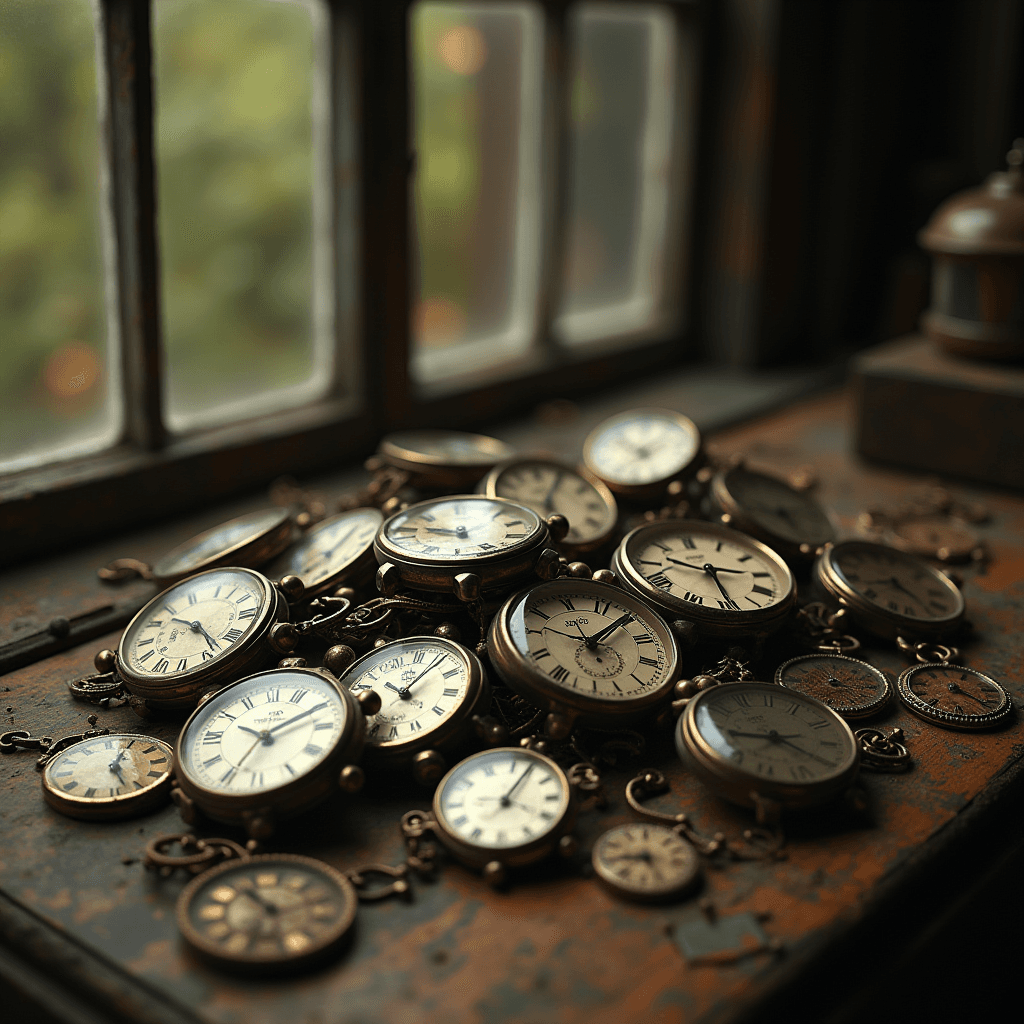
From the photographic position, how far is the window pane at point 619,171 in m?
4.11

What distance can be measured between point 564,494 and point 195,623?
2.93 ft

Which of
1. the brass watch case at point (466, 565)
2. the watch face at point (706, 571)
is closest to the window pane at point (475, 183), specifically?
the watch face at point (706, 571)

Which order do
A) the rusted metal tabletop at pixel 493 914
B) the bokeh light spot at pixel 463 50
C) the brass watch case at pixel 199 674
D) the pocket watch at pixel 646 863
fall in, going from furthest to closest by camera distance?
the bokeh light spot at pixel 463 50 < the brass watch case at pixel 199 674 < the pocket watch at pixel 646 863 < the rusted metal tabletop at pixel 493 914

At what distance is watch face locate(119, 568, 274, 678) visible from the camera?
211cm

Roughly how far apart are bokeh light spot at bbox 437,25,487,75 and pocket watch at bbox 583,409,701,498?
4.28ft

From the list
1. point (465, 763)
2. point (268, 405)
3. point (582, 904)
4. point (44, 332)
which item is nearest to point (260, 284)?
point (268, 405)

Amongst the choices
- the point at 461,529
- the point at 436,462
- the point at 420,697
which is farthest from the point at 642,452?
the point at 420,697

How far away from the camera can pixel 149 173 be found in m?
2.75

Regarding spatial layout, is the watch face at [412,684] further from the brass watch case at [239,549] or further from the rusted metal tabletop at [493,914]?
the brass watch case at [239,549]

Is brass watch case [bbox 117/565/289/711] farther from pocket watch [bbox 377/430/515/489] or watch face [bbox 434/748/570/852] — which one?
pocket watch [bbox 377/430/515/489]

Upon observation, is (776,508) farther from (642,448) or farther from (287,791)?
(287,791)

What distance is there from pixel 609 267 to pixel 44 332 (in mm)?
2309

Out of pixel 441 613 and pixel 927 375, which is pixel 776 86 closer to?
pixel 927 375

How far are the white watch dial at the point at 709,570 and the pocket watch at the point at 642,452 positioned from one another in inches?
13.9
